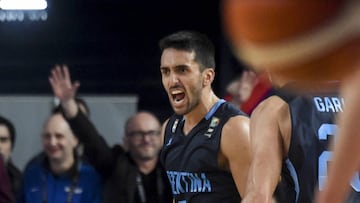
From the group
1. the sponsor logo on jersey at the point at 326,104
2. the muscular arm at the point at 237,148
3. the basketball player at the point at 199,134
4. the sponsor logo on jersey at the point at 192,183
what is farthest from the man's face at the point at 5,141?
the sponsor logo on jersey at the point at 326,104

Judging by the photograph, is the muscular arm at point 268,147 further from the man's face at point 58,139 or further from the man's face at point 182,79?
the man's face at point 58,139

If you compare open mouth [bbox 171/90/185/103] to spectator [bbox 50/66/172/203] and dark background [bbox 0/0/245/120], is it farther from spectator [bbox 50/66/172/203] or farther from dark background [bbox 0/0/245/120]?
dark background [bbox 0/0/245/120]

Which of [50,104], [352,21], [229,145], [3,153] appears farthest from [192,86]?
[352,21]

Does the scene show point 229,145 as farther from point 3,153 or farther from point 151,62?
point 151,62

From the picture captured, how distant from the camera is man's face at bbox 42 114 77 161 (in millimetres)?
5609

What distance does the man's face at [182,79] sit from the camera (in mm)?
4449

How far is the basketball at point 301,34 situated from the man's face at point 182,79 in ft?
10.8

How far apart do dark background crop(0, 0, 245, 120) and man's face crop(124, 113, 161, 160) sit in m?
1.54

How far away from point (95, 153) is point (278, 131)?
2.24 metres

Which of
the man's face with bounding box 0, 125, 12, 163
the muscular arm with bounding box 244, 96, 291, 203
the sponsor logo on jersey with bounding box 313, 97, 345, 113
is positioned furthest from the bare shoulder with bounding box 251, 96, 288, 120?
the man's face with bounding box 0, 125, 12, 163

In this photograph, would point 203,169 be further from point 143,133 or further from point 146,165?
point 143,133

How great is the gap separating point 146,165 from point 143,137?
0.22m

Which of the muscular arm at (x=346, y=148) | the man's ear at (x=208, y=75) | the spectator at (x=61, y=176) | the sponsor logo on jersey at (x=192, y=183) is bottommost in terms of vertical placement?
the spectator at (x=61, y=176)

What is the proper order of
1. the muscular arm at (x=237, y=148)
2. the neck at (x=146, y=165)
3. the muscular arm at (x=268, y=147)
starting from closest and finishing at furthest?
the muscular arm at (x=268, y=147), the muscular arm at (x=237, y=148), the neck at (x=146, y=165)
